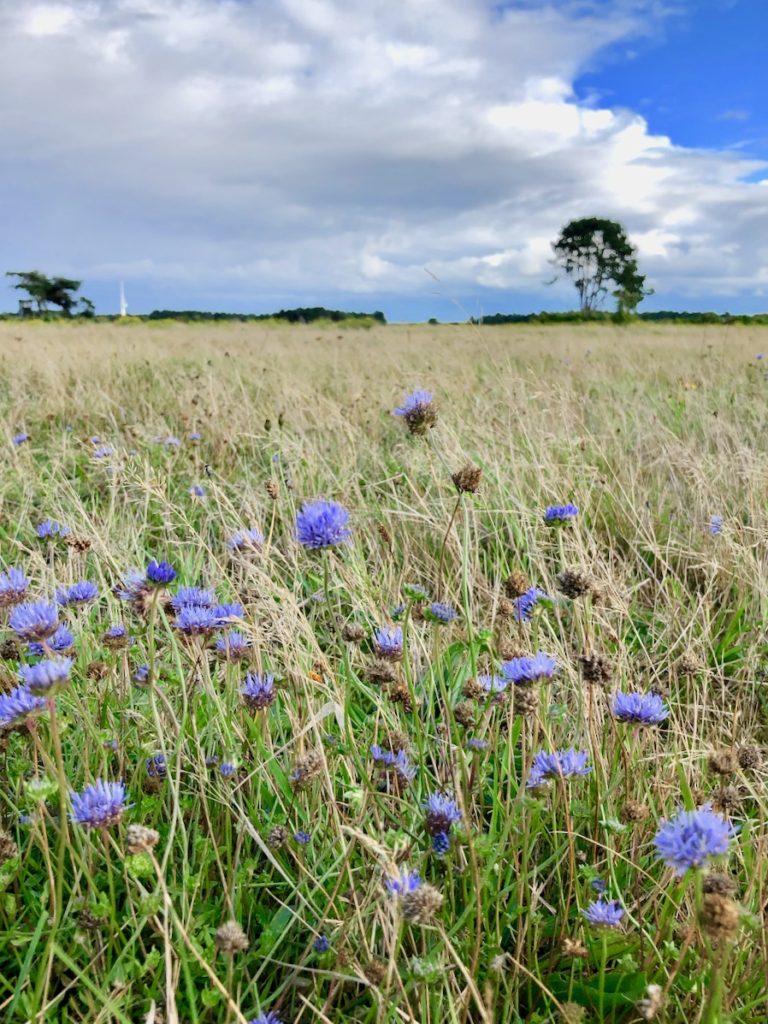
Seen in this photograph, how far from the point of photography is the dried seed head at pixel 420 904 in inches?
36.5

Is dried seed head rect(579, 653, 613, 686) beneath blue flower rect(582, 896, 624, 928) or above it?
above

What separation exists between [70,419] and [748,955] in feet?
15.4

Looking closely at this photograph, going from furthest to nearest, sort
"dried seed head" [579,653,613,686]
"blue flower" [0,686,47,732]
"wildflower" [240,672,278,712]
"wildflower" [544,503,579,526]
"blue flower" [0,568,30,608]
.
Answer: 1. "wildflower" [544,503,579,526]
2. "blue flower" [0,568,30,608]
3. "wildflower" [240,672,278,712]
4. "dried seed head" [579,653,613,686]
5. "blue flower" [0,686,47,732]

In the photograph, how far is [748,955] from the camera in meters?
1.26

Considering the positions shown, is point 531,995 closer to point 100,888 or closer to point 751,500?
point 100,888

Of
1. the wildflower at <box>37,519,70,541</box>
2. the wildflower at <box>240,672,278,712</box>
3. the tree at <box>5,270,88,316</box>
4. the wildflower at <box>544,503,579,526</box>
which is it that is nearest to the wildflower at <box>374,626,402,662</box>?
the wildflower at <box>240,672,278,712</box>

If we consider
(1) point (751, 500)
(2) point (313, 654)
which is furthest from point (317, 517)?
(1) point (751, 500)

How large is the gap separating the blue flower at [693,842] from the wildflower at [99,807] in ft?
2.33

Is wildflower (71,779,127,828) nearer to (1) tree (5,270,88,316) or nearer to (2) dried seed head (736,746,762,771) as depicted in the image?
(2) dried seed head (736,746,762,771)

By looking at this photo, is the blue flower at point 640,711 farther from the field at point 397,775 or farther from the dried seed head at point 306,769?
the dried seed head at point 306,769

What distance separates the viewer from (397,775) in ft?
4.66

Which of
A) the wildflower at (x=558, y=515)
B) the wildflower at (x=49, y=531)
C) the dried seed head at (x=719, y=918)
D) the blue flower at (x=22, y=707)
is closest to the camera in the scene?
the dried seed head at (x=719, y=918)

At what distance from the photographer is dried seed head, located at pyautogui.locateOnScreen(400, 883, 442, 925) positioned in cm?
93

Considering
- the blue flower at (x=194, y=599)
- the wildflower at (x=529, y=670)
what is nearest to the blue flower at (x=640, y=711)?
the wildflower at (x=529, y=670)
